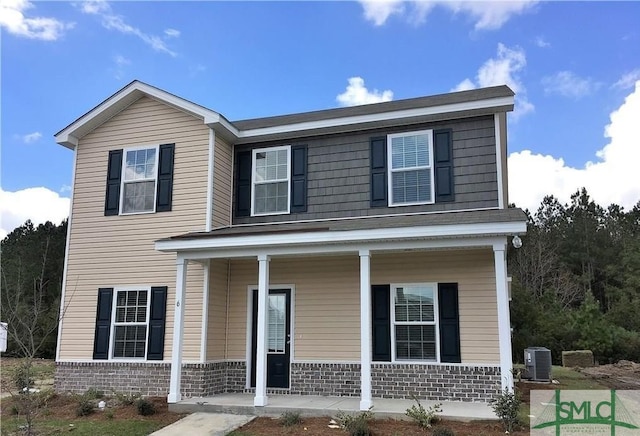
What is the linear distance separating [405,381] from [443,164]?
168 inches

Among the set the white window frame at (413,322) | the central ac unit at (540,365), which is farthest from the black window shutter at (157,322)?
the central ac unit at (540,365)

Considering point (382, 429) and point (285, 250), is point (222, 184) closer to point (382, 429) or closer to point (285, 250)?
point (285, 250)

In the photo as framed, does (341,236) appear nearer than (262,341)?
Yes

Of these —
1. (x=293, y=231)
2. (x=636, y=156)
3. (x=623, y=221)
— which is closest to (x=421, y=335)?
(x=293, y=231)

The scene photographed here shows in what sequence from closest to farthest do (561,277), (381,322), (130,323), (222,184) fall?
(381,322) → (130,323) → (222,184) → (561,277)

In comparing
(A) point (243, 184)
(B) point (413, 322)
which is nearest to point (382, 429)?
(B) point (413, 322)

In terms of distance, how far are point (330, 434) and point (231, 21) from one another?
992 cm

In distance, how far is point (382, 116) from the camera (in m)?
10.4

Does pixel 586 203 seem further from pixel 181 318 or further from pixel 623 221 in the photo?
pixel 181 318

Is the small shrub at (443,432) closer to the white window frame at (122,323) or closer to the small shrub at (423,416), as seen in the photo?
the small shrub at (423,416)

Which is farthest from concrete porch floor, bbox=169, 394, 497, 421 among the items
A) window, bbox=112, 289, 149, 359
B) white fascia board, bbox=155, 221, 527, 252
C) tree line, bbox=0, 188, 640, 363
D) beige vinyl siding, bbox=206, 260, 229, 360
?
tree line, bbox=0, 188, 640, 363

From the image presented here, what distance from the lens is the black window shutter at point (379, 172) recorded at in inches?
412

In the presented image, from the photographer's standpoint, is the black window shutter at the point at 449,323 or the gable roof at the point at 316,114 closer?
the black window shutter at the point at 449,323

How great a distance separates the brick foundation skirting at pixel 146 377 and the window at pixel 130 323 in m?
0.28
